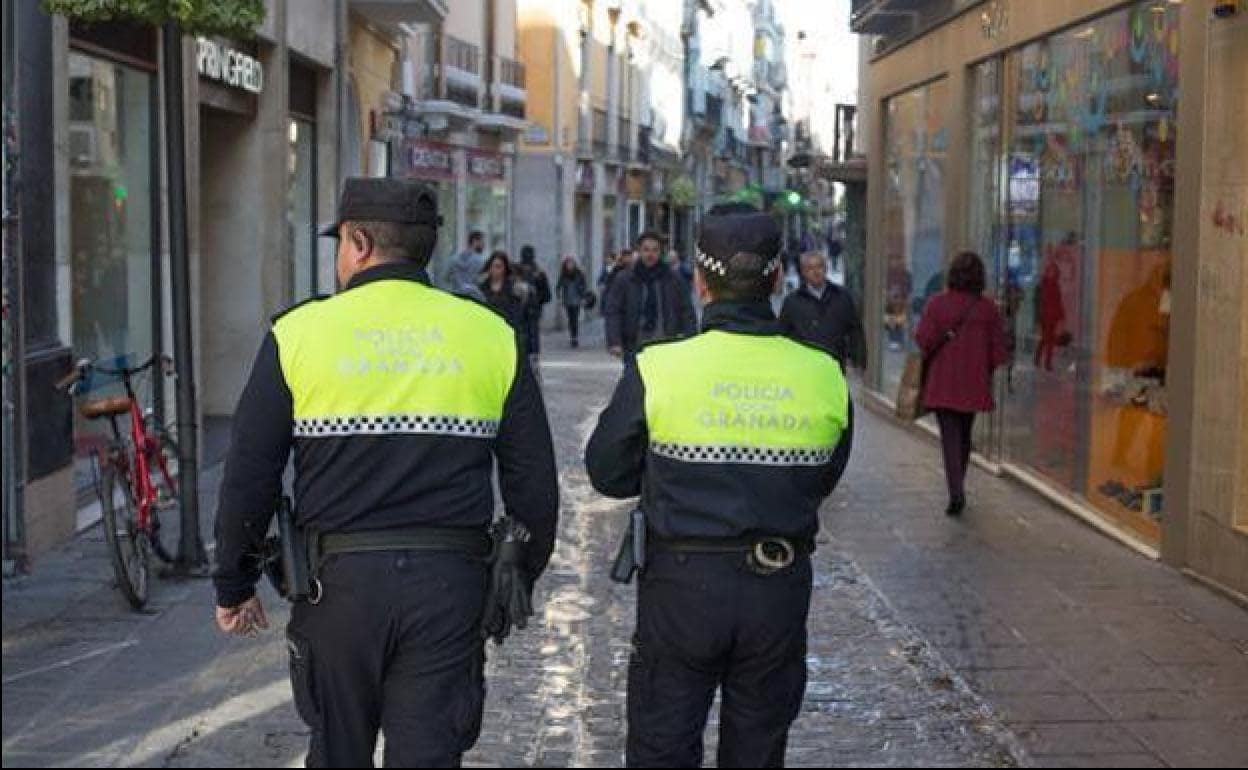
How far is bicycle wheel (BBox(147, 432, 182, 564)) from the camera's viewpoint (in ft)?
30.0

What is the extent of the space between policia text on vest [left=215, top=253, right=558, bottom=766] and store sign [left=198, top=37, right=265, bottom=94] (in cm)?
959

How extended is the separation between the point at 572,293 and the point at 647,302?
18039 millimetres

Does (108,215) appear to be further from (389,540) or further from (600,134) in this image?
(600,134)

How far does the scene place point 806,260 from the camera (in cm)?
1328

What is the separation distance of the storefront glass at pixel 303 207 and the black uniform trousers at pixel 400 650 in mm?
13764

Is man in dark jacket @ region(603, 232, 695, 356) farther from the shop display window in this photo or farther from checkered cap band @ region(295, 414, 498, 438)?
the shop display window

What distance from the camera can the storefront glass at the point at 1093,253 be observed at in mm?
10688

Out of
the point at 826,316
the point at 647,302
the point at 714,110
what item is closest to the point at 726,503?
the point at 826,316

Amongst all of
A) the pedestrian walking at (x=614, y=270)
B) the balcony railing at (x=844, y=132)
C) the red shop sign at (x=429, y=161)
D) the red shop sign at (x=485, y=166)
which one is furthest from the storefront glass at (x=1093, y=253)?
the red shop sign at (x=485, y=166)

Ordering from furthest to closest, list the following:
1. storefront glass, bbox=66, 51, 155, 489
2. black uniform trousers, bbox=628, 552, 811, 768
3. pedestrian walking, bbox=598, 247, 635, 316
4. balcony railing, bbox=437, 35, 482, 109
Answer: balcony railing, bbox=437, 35, 482, 109
pedestrian walking, bbox=598, 247, 635, 316
storefront glass, bbox=66, 51, 155, 489
black uniform trousers, bbox=628, 552, 811, 768

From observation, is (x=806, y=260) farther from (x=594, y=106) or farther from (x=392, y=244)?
(x=594, y=106)

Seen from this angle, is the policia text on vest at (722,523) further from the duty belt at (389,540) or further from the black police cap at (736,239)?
the duty belt at (389,540)

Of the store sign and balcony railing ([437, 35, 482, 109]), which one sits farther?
balcony railing ([437, 35, 482, 109])

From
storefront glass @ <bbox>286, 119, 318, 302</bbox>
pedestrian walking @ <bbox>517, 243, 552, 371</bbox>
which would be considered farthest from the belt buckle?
pedestrian walking @ <bbox>517, 243, 552, 371</bbox>
